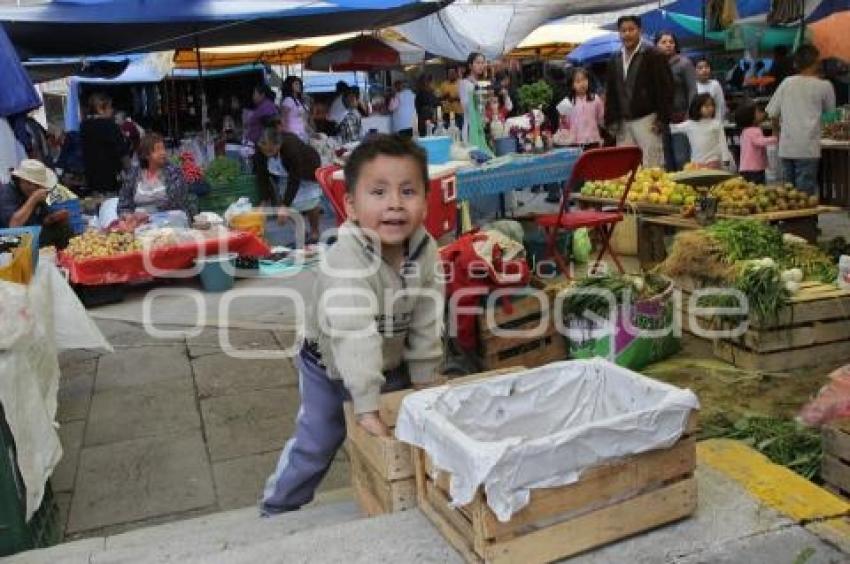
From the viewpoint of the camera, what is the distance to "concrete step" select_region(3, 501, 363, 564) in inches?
127

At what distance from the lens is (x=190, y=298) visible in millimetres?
8656

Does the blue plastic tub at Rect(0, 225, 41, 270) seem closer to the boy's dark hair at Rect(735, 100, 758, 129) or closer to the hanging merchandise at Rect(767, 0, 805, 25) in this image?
the boy's dark hair at Rect(735, 100, 758, 129)

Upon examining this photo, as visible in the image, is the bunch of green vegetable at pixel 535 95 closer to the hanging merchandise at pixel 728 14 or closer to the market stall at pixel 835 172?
the hanging merchandise at pixel 728 14

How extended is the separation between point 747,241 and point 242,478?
3413mm

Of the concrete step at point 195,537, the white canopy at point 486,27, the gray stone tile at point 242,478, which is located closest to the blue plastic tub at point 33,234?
the gray stone tile at point 242,478

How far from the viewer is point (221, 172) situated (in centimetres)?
1293

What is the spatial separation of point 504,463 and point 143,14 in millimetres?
8473

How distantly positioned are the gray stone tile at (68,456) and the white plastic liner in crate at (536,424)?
2.75 meters

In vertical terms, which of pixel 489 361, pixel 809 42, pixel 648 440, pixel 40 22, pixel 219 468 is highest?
pixel 40 22

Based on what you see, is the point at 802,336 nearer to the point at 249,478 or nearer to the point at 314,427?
the point at 314,427

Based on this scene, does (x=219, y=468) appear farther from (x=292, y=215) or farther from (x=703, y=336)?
(x=292, y=215)

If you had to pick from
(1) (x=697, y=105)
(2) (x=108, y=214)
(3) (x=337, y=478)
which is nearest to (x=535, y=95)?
(1) (x=697, y=105)

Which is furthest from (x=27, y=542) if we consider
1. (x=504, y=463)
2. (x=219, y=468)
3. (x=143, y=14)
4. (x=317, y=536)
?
(x=143, y=14)

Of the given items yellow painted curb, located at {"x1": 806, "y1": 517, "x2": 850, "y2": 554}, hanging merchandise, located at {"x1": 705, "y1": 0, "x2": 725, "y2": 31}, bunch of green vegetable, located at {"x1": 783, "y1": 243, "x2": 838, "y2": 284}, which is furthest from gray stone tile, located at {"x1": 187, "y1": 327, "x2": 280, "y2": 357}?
hanging merchandise, located at {"x1": 705, "y1": 0, "x2": 725, "y2": 31}
